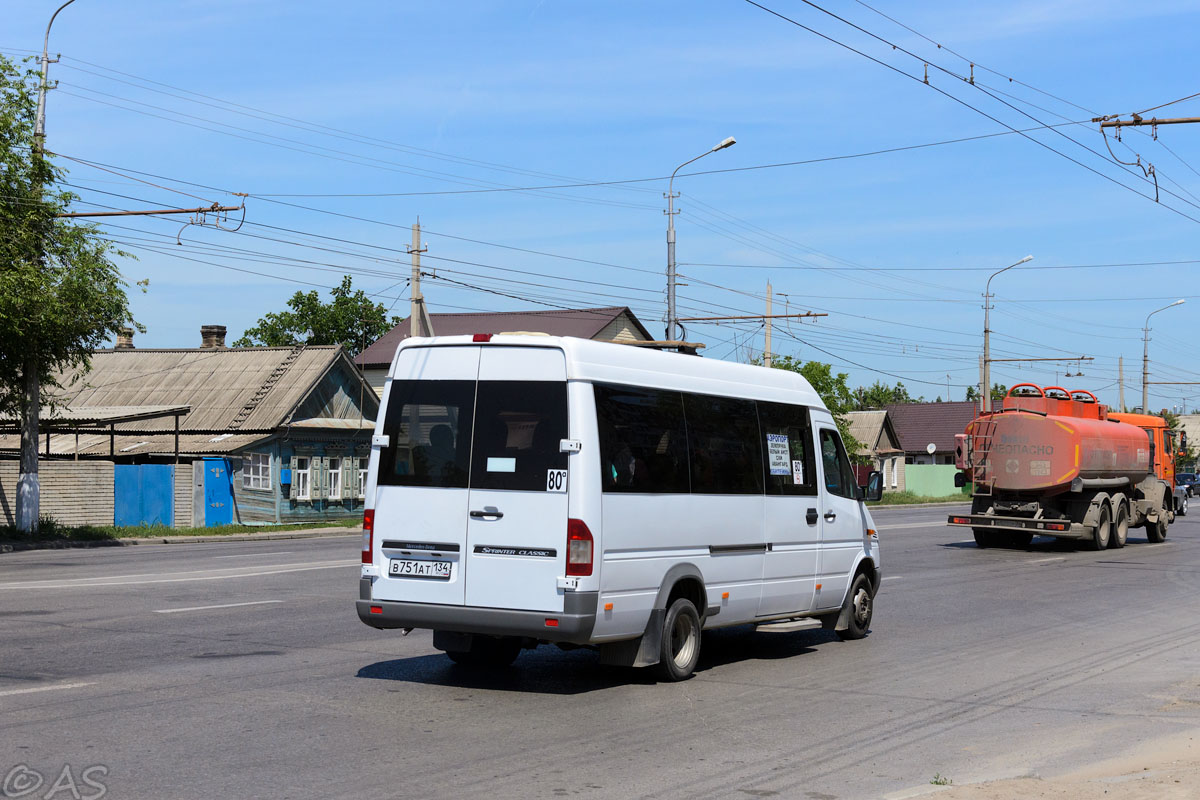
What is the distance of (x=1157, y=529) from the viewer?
32.4 m

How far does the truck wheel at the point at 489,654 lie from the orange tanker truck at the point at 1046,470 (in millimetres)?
19356

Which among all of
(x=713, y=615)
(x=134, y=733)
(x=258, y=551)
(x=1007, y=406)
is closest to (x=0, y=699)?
(x=134, y=733)

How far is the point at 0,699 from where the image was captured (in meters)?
8.53

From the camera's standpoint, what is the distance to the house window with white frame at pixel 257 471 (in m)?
41.5

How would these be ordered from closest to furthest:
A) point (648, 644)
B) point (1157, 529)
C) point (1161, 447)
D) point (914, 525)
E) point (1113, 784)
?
point (1113, 784)
point (648, 644)
point (1157, 529)
point (1161, 447)
point (914, 525)

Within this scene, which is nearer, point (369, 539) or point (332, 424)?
→ point (369, 539)

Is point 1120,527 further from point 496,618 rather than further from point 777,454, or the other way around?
point 496,618

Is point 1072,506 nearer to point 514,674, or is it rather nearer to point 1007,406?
point 1007,406

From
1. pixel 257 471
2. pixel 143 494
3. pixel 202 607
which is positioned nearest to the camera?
pixel 202 607

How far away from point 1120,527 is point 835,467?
19950 mm

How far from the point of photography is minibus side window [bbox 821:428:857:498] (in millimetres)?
12492

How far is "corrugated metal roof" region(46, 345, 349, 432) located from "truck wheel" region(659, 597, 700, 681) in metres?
33.7

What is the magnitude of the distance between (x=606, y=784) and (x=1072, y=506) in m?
24.1

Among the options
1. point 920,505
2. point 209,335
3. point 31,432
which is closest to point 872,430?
point 920,505
